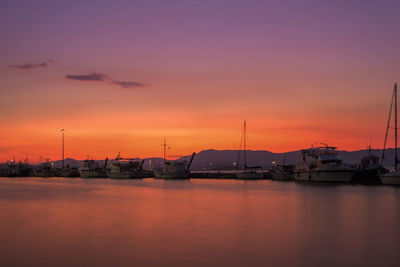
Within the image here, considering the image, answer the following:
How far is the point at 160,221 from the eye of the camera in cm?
3158

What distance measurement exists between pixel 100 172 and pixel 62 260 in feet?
483

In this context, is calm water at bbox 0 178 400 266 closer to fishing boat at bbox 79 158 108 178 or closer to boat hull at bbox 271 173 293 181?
boat hull at bbox 271 173 293 181

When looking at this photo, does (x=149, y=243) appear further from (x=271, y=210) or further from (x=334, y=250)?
(x=271, y=210)

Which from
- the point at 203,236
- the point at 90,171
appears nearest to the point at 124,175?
the point at 90,171

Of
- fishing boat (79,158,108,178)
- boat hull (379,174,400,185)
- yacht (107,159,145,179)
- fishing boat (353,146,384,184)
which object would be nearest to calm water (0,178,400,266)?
boat hull (379,174,400,185)

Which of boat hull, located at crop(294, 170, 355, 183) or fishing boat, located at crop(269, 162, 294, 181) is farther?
fishing boat, located at crop(269, 162, 294, 181)

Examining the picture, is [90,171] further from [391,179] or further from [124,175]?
[391,179]

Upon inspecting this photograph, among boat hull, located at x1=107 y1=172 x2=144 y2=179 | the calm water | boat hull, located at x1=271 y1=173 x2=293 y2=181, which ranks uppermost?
the calm water

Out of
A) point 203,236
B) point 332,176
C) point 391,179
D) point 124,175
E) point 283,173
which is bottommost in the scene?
point 124,175

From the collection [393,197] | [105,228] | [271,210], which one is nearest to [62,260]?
[105,228]

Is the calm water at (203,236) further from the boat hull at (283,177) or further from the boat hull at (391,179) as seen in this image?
the boat hull at (283,177)

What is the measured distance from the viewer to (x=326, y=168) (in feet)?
260

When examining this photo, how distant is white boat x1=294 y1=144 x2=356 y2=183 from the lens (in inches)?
3066

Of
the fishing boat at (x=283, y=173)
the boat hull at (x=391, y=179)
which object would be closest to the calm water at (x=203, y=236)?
the boat hull at (x=391, y=179)
